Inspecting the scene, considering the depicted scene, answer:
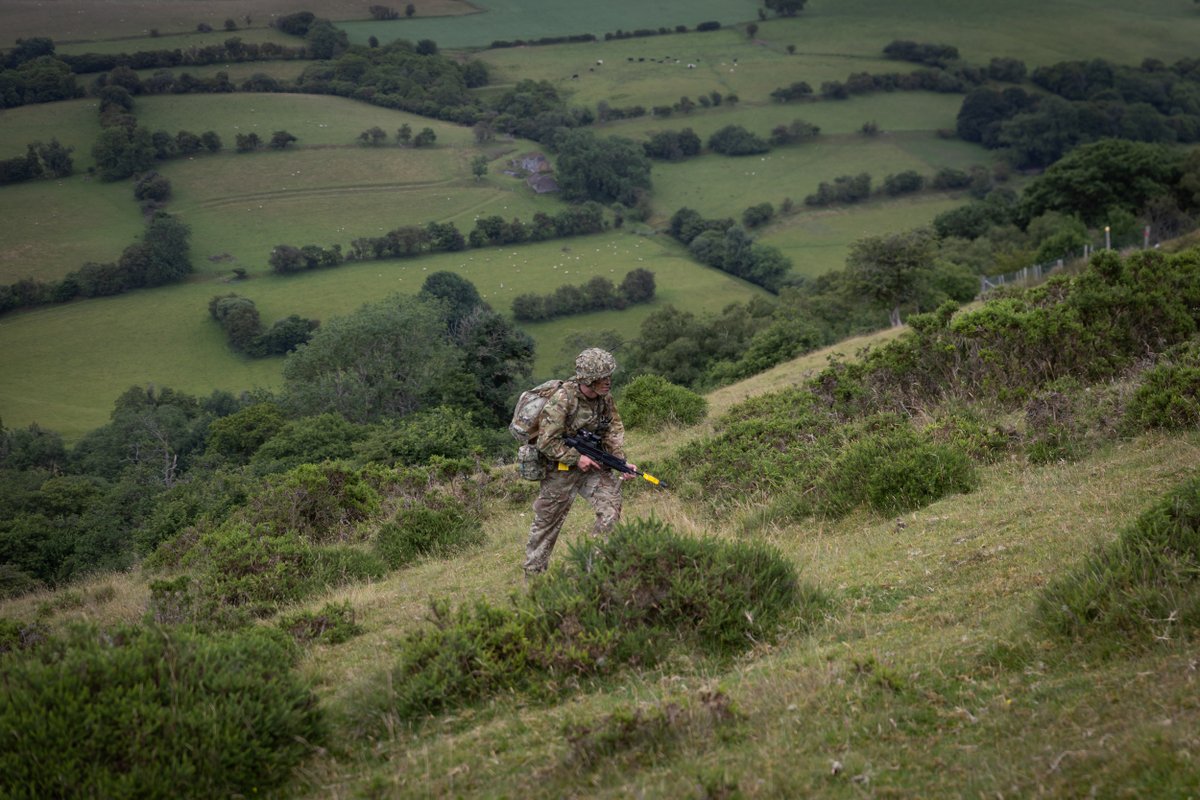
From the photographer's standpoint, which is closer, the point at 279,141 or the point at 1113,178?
the point at 1113,178

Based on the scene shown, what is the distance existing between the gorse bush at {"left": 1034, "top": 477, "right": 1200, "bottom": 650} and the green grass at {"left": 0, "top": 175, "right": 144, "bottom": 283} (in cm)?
11511

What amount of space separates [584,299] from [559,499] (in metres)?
86.3

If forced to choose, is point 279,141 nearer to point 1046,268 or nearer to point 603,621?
point 1046,268

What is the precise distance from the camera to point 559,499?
1024 centimetres

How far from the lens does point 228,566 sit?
39.9 ft

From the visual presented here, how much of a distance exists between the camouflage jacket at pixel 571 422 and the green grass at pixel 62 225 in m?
110

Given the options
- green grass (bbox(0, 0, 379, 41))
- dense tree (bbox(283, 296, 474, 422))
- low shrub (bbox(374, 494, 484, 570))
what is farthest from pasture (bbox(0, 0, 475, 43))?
low shrub (bbox(374, 494, 484, 570))

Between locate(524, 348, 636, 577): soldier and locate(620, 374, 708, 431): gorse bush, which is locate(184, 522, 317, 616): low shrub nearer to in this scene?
locate(524, 348, 636, 577): soldier

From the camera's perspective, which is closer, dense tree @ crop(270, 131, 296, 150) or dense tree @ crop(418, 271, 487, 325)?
dense tree @ crop(418, 271, 487, 325)

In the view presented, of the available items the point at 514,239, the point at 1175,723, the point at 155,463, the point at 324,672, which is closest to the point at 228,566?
the point at 324,672

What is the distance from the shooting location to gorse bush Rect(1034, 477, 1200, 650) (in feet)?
20.2

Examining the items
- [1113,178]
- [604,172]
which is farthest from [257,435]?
[604,172]

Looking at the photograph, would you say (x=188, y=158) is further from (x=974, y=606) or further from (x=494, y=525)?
(x=974, y=606)

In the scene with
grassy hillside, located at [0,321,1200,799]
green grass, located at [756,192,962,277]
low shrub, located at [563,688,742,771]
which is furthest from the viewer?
green grass, located at [756,192,962,277]
